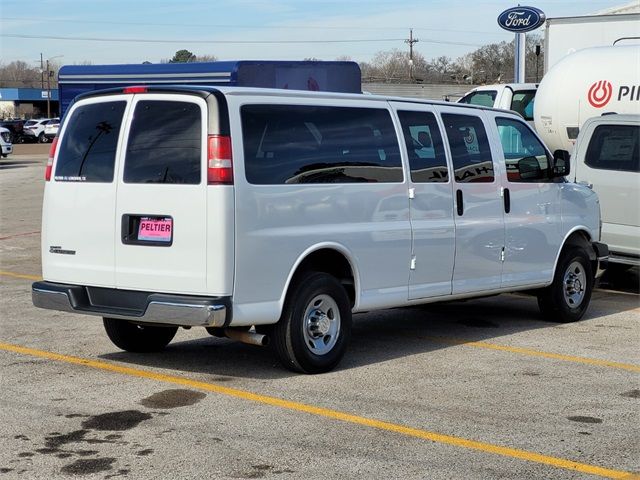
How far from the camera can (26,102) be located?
118688mm

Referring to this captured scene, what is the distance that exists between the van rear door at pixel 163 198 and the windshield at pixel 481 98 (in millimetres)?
14354

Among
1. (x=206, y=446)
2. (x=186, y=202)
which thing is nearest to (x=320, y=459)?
(x=206, y=446)

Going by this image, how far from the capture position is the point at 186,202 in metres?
7.59

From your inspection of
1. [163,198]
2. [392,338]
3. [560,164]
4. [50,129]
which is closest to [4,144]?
[50,129]

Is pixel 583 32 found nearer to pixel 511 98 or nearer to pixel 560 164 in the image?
pixel 511 98

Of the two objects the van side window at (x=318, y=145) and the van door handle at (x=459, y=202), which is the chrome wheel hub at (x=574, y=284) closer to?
the van door handle at (x=459, y=202)

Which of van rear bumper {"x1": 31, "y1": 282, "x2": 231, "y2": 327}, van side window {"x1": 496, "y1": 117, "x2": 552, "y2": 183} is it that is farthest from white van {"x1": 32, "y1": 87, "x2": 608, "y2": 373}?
van side window {"x1": 496, "y1": 117, "x2": 552, "y2": 183}

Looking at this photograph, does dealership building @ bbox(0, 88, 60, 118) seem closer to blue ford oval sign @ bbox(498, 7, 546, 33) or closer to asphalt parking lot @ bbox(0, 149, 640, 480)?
blue ford oval sign @ bbox(498, 7, 546, 33)

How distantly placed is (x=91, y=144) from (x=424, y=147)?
9.04ft

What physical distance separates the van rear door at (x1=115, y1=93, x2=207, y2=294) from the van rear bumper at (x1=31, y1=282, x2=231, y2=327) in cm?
9

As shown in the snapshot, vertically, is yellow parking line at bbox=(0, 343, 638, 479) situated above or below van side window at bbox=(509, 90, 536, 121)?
below

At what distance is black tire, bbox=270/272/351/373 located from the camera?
7.95 m

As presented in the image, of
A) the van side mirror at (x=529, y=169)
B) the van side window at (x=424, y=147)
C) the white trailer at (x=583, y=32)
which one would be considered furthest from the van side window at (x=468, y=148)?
the white trailer at (x=583, y=32)

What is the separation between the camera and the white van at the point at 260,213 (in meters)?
7.57
